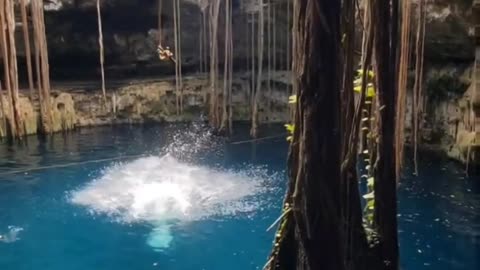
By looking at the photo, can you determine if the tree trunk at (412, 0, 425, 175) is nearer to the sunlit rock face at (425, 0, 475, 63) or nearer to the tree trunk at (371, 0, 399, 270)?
the sunlit rock face at (425, 0, 475, 63)

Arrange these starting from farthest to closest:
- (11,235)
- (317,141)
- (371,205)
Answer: (11,235) → (371,205) → (317,141)

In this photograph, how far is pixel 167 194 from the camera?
8.00 m

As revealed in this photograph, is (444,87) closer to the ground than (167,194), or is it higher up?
higher up

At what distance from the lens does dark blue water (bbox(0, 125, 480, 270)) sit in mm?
6043

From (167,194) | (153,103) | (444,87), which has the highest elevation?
(444,87)

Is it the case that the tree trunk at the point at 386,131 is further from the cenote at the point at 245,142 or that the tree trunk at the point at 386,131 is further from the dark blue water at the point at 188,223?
the dark blue water at the point at 188,223

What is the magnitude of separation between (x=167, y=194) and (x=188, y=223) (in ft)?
3.68

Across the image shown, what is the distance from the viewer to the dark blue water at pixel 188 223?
6043 mm

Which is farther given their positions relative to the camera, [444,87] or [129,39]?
[129,39]

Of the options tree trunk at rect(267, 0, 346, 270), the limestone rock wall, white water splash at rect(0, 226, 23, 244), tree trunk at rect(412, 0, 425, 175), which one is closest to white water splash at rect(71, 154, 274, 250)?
white water splash at rect(0, 226, 23, 244)

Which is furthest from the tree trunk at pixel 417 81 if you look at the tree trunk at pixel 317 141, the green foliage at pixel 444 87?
the tree trunk at pixel 317 141

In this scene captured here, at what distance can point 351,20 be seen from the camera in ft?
9.62

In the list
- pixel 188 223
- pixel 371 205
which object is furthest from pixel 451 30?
pixel 371 205

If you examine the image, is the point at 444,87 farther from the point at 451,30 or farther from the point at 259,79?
the point at 259,79
